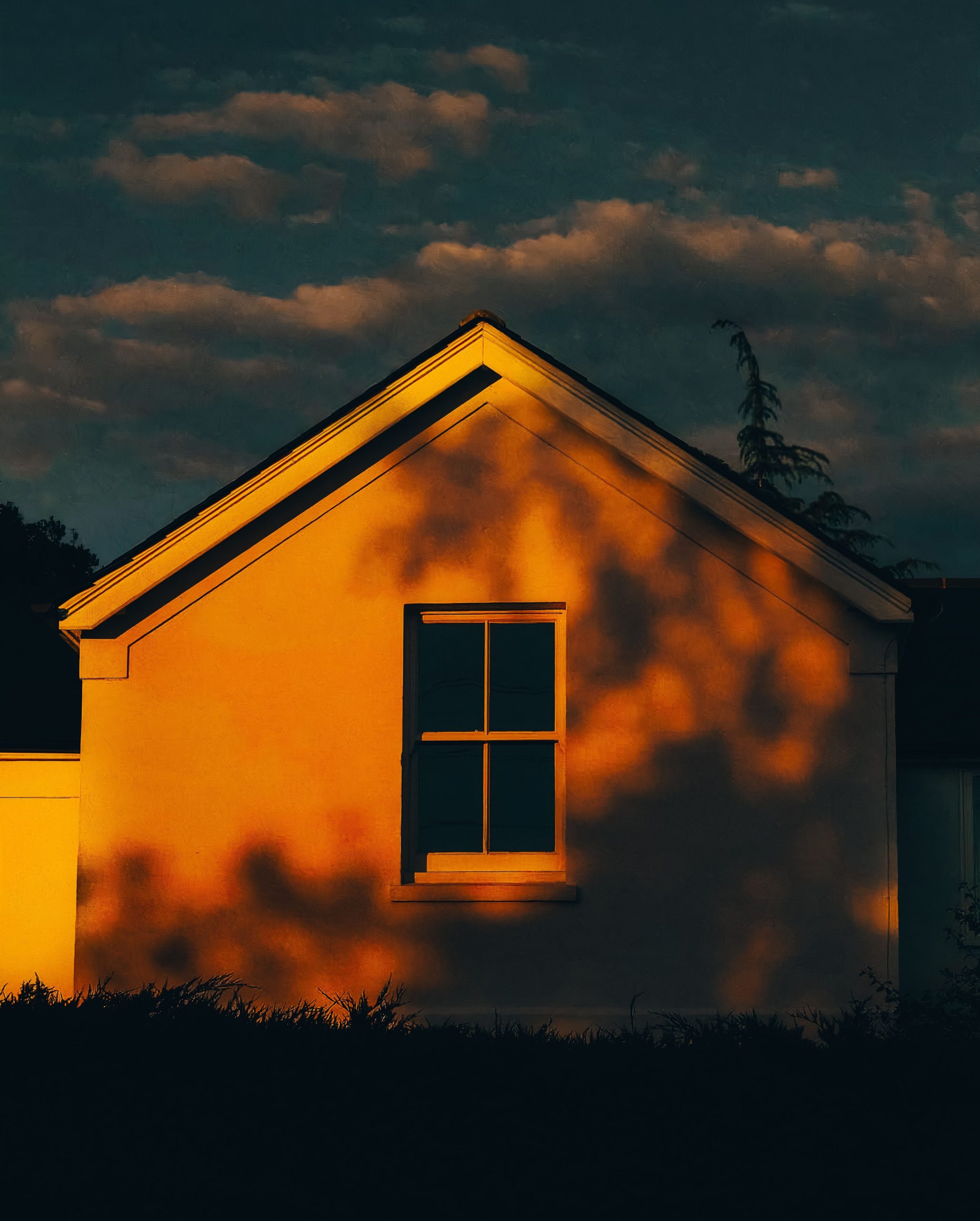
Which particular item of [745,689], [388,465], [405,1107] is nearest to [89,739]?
[388,465]

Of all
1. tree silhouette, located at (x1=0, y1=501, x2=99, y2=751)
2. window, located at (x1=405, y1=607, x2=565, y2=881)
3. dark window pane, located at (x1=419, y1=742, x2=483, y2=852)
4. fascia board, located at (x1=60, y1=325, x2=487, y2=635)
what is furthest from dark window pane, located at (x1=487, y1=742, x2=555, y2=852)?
fascia board, located at (x1=60, y1=325, x2=487, y2=635)

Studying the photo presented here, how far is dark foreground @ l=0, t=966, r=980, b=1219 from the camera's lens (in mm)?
5410

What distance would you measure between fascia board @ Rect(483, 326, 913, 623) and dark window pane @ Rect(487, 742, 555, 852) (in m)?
8.56

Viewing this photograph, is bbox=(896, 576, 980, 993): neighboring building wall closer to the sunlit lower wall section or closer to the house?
the house

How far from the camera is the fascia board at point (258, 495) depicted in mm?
8586

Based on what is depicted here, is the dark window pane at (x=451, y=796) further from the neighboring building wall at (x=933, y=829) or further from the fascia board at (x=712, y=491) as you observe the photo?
the fascia board at (x=712, y=491)

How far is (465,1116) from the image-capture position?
6301 mm

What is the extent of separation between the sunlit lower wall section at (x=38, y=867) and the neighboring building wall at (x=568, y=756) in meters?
2.13

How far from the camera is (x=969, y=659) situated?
12195 mm

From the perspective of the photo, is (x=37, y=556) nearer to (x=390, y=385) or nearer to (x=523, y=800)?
(x=523, y=800)

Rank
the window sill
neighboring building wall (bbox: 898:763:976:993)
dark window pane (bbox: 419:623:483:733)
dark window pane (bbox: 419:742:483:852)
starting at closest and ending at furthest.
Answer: the window sill < neighboring building wall (bbox: 898:763:976:993) < dark window pane (bbox: 419:623:483:733) < dark window pane (bbox: 419:742:483:852)

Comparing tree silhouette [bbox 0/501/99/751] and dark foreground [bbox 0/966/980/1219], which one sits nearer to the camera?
dark foreground [bbox 0/966/980/1219]

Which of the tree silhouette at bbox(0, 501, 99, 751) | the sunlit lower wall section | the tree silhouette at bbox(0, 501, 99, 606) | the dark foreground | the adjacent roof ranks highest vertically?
the tree silhouette at bbox(0, 501, 99, 606)

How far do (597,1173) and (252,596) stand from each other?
4.81m
